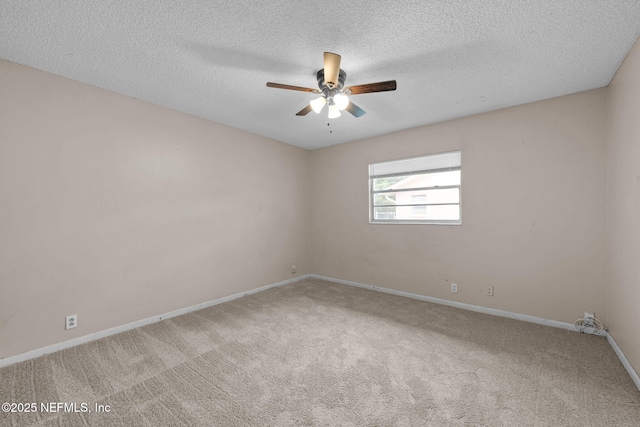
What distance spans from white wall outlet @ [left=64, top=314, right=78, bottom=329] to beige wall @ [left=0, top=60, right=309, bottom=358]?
0.05 m

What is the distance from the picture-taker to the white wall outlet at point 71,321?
7.72ft

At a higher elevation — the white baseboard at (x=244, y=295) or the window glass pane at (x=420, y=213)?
the window glass pane at (x=420, y=213)

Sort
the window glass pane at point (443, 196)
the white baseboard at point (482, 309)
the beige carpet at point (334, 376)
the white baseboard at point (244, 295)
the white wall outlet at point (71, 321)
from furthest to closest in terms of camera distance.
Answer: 1. the window glass pane at point (443, 196)
2. the white baseboard at point (482, 309)
3. the white wall outlet at point (71, 321)
4. the white baseboard at point (244, 295)
5. the beige carpet at point (334, 376)

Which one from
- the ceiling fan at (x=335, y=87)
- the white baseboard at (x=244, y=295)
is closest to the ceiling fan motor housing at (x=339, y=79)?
the ceiling fan at (x=335, y=87)

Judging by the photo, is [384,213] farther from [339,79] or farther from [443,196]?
[339,79]

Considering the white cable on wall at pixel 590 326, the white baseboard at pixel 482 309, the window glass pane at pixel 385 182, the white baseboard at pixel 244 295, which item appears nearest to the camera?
the white baseboard at pixel 244 295

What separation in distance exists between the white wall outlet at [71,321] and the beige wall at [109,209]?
45 millimetres

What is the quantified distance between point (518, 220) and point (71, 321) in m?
4.78

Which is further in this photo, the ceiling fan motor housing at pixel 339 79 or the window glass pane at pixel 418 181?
the window glass pane at pixel 418 181

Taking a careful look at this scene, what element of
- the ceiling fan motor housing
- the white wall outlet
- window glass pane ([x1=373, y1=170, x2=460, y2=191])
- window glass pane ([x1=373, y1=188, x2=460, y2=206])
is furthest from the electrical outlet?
the white wall outlet

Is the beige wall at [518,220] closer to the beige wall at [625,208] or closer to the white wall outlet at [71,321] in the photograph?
the beige wall at [625,208]

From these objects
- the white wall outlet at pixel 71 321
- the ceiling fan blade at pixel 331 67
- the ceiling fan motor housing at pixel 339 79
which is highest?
the ceiling fan motor housing at pixel 339 79

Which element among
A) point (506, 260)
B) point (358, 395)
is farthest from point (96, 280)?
point (506, 260)

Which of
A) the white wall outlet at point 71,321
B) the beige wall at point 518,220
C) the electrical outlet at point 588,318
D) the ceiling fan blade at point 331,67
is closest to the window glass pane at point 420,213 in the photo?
the beige wall at point 518,220
